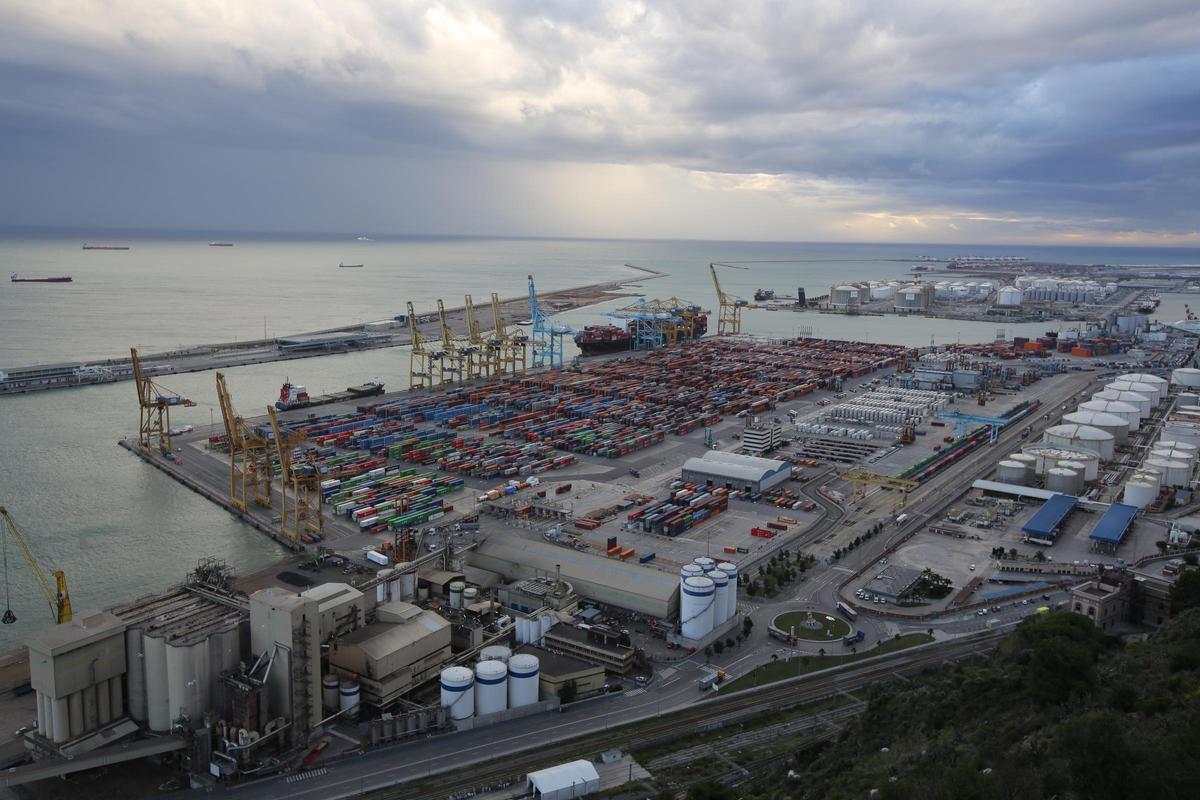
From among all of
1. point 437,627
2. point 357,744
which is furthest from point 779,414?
point 357,744

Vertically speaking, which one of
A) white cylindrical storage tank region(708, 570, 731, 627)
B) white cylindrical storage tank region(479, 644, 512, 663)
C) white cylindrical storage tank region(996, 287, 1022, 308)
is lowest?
white cylindrical storage tank region(479, 644, 512, 663)

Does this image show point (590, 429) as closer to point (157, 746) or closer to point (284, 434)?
point (284, 434)

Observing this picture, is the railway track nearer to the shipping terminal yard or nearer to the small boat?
the shipping terminal yard

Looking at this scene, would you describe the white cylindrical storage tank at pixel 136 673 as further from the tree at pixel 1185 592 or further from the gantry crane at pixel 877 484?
the gantry crane at pixel 877 484

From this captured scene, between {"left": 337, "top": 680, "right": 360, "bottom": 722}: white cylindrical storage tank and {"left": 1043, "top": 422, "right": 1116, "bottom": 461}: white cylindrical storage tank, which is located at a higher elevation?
{"left": 1043, "top": 422, "right": 1116, "bottom": 461}: white cylindrical storage tank

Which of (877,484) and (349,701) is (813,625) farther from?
(349,701)

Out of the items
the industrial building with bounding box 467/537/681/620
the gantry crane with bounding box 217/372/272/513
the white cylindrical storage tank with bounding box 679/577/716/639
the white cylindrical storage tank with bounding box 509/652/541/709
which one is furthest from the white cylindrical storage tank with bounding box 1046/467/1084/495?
the gantry crane with bounding box 217/372/272/513

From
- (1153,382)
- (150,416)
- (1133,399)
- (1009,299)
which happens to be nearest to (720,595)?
(150,416)
